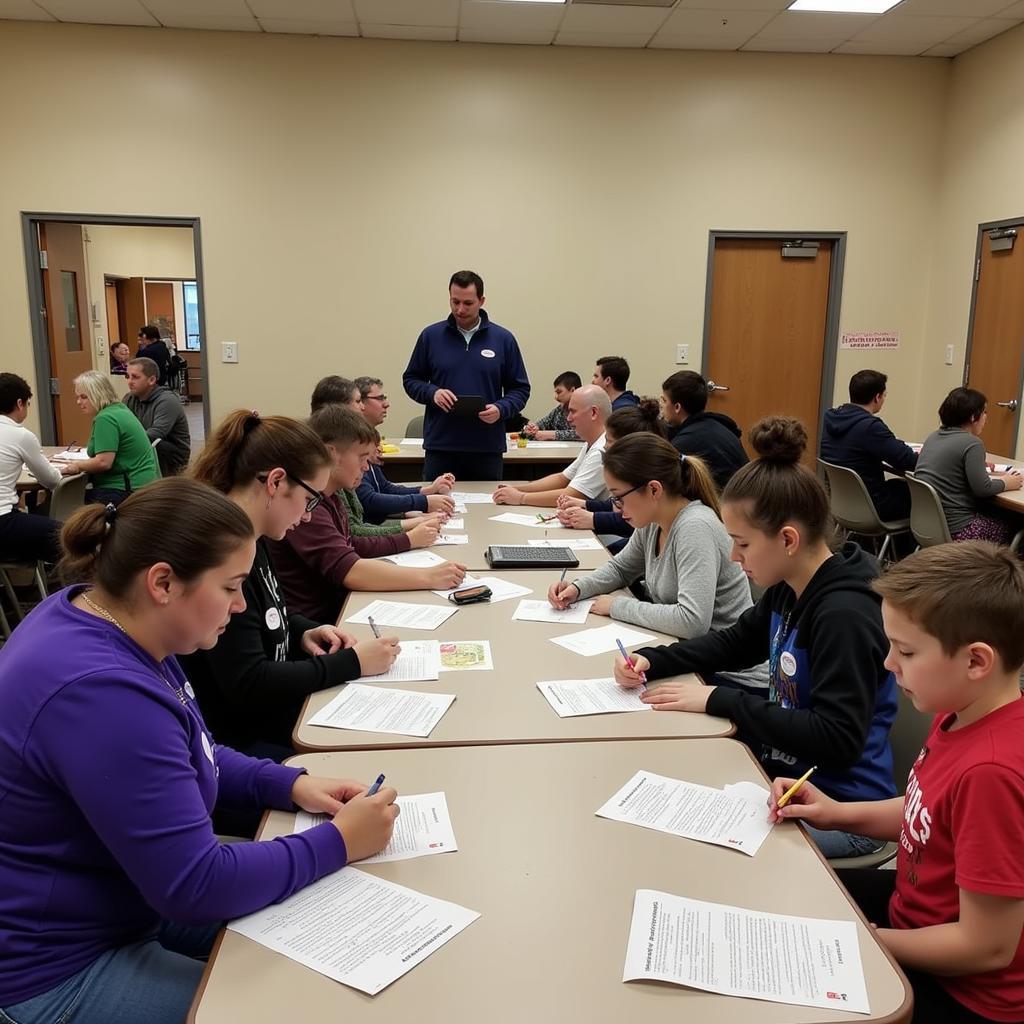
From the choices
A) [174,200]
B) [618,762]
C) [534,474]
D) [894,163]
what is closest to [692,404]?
[534,474]

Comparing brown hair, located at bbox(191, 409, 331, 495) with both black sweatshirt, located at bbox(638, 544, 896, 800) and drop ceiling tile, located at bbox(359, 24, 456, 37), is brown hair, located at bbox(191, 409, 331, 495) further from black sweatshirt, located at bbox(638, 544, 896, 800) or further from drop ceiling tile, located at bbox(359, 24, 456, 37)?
drop ceiling tile, located at bbox(359, 24, 456, 37)

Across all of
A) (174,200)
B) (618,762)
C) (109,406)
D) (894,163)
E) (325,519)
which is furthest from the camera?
(894,163)

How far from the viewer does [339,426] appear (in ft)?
8.70

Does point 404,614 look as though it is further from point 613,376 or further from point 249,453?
point 613,376

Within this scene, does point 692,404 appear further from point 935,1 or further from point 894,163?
point 894,163

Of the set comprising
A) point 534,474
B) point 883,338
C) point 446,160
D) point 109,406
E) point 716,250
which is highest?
point 446,160

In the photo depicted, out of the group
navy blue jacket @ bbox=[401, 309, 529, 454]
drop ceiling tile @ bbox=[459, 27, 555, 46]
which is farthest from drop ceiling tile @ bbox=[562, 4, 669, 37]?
navy blue jacket @ bbox=[401, 309, 529, 454]

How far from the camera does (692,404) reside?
411cm

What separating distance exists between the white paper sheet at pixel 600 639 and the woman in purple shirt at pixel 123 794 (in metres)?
0.89

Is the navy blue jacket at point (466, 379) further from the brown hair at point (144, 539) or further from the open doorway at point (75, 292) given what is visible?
the brown hair at point (144, 539)

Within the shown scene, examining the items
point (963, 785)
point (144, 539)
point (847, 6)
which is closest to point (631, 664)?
point (963, 785)

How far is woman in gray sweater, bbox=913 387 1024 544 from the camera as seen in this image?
435 centimetres

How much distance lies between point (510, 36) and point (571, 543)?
428 centimetres

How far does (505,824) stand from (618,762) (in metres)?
0.28
